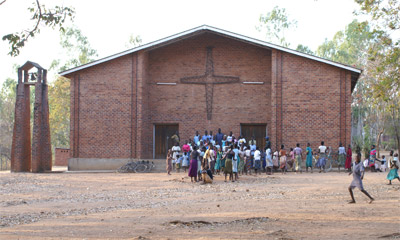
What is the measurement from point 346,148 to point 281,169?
3681 millimetres

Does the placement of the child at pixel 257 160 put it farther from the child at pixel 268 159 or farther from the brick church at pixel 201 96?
the brick church at pixel 201 96

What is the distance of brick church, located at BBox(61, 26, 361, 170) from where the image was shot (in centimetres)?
2573

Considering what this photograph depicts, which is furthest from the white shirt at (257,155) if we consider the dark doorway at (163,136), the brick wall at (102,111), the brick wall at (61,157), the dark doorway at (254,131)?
the brick wall at (61,157)

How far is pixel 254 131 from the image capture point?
1123 inches

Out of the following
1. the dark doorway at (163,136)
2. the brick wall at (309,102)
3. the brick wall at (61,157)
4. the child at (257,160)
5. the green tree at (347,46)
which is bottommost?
the brick wall at (61,157)

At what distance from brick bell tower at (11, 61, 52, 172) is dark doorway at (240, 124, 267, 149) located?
1096 cm

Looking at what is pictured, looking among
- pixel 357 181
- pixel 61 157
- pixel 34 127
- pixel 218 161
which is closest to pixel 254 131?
pixel 218 161

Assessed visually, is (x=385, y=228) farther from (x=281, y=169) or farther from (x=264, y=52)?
(x=264, y=52)

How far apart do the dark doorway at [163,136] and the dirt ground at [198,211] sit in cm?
1030

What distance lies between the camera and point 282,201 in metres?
13.0

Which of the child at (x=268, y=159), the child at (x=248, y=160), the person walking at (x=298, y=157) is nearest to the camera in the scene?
the child at (x=248, y=160)

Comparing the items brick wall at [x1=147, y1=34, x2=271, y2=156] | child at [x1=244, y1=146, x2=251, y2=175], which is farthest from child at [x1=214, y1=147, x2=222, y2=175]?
brick wall at [x1=147, y1=34, x2=271, y2=156]

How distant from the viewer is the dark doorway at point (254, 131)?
28.5 m

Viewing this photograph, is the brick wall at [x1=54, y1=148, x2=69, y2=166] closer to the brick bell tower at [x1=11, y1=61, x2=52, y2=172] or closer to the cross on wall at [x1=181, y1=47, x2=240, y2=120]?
the brick bell tower at [x1=11, y1=61, x2=52, y2=172]
